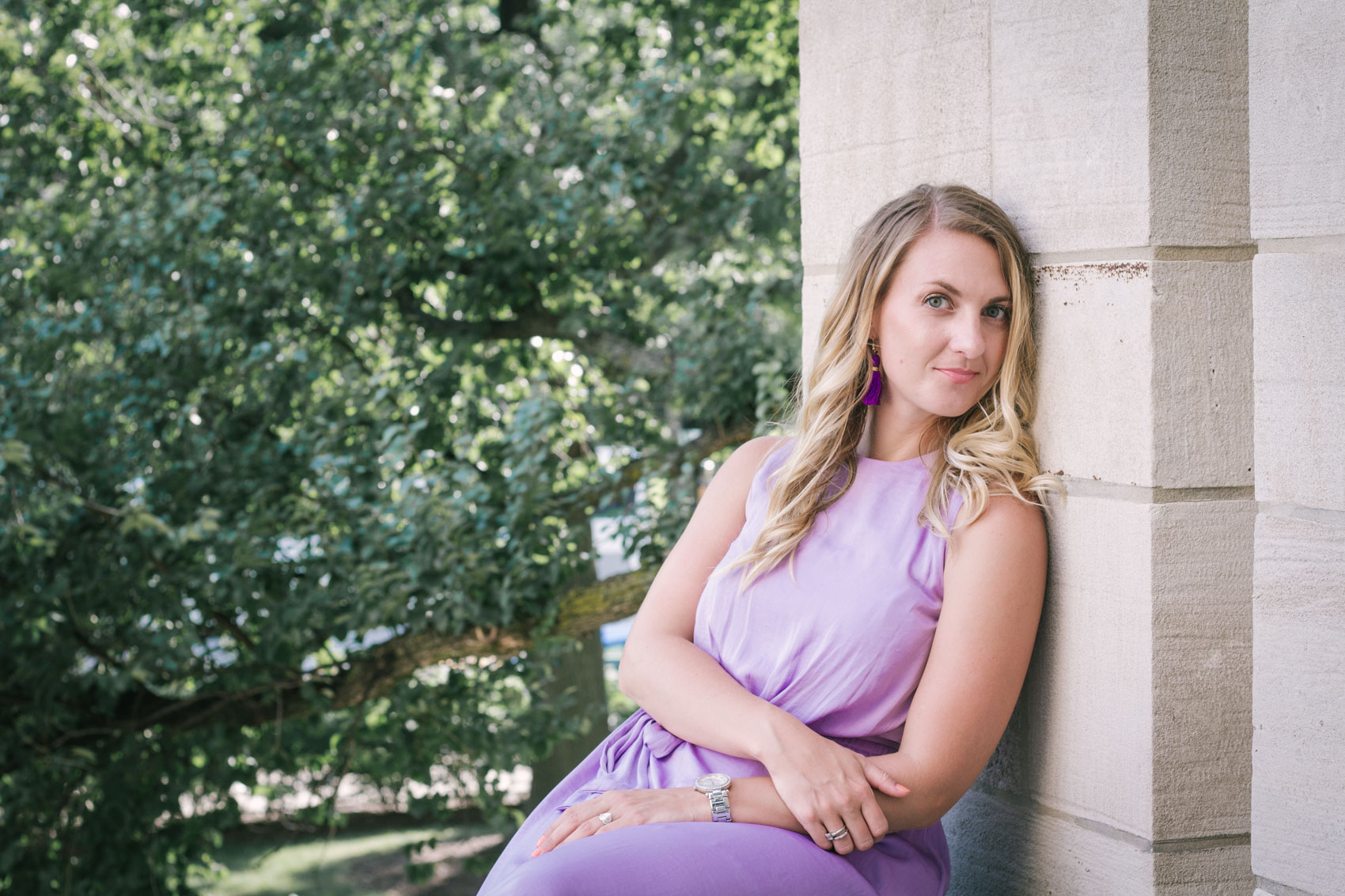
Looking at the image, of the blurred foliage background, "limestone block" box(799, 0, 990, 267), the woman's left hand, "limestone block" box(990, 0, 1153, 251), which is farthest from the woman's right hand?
the blurred foliage background

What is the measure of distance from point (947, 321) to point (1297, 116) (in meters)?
0.54

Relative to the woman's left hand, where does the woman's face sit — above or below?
above

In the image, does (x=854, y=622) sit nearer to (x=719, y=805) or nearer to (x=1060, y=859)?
(x=719, y=805)

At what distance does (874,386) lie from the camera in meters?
1.99

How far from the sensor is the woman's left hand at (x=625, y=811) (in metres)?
1.68

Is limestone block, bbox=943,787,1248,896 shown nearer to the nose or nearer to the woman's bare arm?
the woman's bare arm

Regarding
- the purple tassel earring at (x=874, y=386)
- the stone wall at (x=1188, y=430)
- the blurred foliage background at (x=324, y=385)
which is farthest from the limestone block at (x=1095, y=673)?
the blurred foliage background at (x=324, y=385)

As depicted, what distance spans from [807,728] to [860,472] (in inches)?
17.9

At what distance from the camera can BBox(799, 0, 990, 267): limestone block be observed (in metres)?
1.93

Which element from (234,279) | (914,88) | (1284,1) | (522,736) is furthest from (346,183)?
(1284,1)

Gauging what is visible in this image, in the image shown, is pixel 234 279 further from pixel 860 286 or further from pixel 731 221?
pixel 860 286

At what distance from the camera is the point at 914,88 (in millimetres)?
2033

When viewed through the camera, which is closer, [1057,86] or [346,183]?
[1057,86]

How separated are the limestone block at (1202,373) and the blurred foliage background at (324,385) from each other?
231 cm
